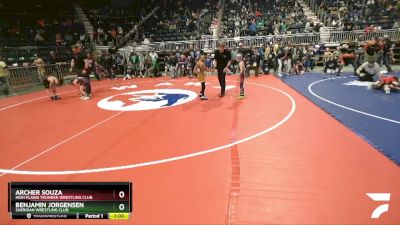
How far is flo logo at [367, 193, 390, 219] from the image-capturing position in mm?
3334

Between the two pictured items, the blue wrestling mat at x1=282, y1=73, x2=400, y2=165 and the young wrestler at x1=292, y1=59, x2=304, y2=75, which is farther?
the young wrestler at x1=292, y1=59, x2=304, y2=75

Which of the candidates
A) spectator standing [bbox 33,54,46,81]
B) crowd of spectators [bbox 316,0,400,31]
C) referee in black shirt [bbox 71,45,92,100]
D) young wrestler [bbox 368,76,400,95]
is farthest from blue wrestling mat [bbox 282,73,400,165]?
spectator standing [bbox 33,54,46,81]

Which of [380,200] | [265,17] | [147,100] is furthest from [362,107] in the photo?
[265,17]

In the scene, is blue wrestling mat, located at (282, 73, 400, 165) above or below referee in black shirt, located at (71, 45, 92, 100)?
below

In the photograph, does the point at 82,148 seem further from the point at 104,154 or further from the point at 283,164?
the point at 283,164

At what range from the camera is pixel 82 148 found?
579 centimetres

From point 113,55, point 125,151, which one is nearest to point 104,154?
point 125,151

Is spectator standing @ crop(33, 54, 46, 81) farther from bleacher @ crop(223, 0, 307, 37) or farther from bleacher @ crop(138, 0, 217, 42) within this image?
bleacher @ crop(223, 0, 307, 37)
